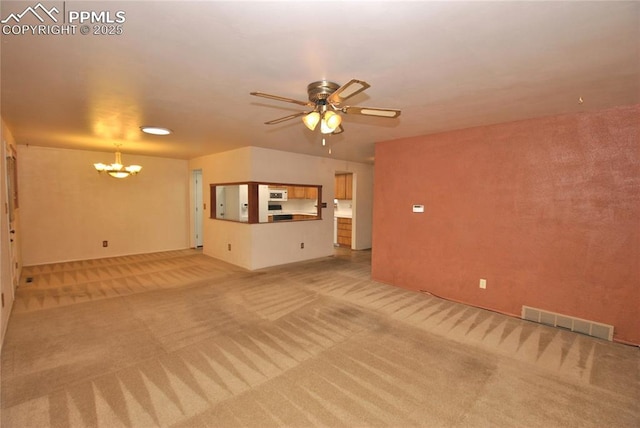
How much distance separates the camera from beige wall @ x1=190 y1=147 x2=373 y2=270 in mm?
5398

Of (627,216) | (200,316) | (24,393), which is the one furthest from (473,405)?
(24,393)

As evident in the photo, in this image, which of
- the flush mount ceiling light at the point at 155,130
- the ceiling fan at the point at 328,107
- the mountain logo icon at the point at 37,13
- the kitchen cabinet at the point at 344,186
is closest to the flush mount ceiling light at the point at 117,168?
the flush mount ceiling light at the point at 155,130

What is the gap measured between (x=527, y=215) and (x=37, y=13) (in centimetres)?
448

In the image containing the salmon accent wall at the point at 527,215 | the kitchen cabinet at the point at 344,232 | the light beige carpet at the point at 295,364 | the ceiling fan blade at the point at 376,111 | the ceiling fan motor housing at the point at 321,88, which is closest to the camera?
the light beige carpet at the point at 295,364

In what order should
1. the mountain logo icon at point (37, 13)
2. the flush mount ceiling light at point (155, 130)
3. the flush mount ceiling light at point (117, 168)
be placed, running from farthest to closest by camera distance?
the flush mount ceiling light at point (117, 168) < the flush mount ceiling light at point (155, 130) < the mountain logo icon at point (37, 13)

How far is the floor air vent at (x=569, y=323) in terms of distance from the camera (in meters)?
2.92

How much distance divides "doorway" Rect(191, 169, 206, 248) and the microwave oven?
6.79 feet

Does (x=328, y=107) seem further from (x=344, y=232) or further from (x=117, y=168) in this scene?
(x=344, y=232)

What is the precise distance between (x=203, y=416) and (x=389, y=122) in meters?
3.34

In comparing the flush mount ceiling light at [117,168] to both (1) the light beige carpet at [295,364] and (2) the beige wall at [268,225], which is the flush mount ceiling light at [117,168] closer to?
(2) the beige wall at [268,225]

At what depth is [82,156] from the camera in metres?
5.93

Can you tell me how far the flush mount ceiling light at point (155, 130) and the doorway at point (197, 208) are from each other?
11.3ft

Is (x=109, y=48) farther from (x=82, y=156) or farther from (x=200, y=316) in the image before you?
(x=82, y=156)

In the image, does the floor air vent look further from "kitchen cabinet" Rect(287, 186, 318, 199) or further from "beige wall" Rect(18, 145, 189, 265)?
"beige wall" Rect(18, 145, 189, 265)
